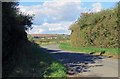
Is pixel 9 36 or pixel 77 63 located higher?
pixel 9 36

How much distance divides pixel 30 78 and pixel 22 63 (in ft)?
10.4

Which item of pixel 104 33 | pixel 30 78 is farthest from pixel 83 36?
pixel 30 78

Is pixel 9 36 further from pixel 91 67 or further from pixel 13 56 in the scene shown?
pixel 91 67

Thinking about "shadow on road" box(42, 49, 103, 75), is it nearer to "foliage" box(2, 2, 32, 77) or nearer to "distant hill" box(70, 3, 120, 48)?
"foliage" box(2, 2, 32, 77)

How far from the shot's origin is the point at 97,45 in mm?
37688

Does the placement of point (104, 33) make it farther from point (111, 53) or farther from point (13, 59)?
point (13, 59)

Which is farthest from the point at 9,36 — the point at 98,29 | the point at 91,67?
the point at 98,29

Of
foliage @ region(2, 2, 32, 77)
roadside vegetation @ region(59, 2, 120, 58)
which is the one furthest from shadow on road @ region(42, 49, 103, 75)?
roadside vegetation @ region(59, 2, 120, 58)

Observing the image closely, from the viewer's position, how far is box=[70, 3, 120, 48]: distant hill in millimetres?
31828

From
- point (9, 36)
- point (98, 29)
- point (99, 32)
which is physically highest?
point (98, 29)

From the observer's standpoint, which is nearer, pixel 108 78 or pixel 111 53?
pixel 108 78

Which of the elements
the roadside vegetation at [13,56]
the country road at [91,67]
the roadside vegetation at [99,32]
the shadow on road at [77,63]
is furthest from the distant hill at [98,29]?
the roadside vegetation at [13,56]

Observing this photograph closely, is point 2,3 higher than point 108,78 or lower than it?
higher

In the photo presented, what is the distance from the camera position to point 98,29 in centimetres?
3644
